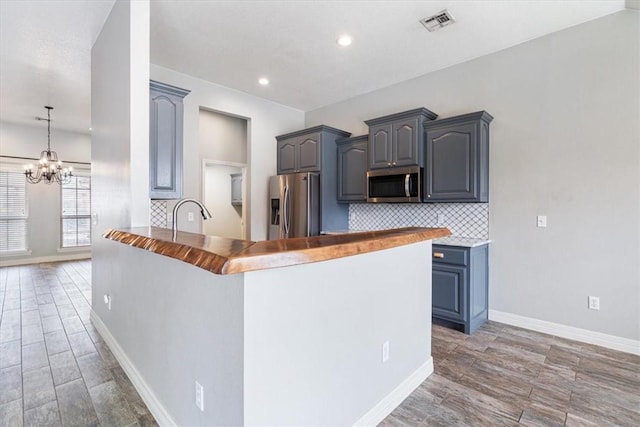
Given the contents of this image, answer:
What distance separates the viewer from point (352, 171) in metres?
4.45

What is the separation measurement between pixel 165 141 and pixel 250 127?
201 centimetres

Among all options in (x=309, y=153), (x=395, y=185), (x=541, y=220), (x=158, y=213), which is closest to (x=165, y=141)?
(x=158, y=213)

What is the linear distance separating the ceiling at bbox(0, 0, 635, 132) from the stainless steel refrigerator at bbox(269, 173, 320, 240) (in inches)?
52.6

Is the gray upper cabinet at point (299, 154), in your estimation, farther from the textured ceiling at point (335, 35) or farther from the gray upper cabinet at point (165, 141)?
the gray upper cabinet at point (165, 141)

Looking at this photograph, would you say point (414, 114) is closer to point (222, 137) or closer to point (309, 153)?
point (309, 153)

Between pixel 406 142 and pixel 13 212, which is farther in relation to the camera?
pixel 13 212

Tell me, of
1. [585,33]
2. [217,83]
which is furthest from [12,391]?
[585,33]

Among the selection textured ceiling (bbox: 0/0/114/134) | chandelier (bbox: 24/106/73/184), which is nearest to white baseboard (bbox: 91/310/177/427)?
textured ceiling (bbox: 0/0/114/134)

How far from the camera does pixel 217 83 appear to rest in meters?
4.25

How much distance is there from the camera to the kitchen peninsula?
1.13 m

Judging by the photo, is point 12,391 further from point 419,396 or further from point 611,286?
point 611,286

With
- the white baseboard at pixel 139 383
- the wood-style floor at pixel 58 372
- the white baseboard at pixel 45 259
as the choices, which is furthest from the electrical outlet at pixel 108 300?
the white baseboard at pixel 45 259

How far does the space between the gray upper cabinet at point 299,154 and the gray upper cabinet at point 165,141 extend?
1.90 m

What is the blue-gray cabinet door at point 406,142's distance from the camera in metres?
3.59
